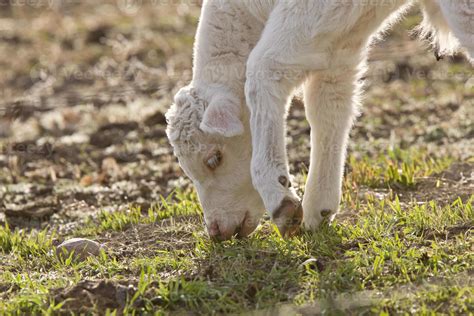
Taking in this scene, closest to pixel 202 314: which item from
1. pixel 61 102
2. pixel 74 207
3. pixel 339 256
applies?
pixel 339 256

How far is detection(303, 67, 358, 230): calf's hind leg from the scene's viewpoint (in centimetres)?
609

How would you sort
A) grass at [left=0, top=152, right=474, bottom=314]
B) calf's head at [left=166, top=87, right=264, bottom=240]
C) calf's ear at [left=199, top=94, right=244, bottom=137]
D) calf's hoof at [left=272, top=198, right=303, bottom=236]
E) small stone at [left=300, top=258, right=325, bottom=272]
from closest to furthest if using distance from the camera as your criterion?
grass at [left=0, top=152, right=474, bottom=314] < small stone at [left=300, top=258, right=325, bottom=272] < calf's hoof at [left=272, top=198, right=303, bottom=236] < calf's ear at [left=199, top=94, right=244, bottom=137] < calf's head at [left=166, top=87, right=264, bottom=240]

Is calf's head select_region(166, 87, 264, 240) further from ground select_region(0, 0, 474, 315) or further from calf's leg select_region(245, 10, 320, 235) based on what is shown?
calf's leg select_region(245, 10, 320, 235)

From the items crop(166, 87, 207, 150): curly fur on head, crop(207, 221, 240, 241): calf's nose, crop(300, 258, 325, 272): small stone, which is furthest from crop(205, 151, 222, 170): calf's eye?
crop(300, 258, 325, 272): small stone

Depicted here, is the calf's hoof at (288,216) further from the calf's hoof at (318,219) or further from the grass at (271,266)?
the calf's hoof at (318,219)

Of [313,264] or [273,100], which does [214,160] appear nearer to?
[273,100]

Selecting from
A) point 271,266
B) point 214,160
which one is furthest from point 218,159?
point 271,266

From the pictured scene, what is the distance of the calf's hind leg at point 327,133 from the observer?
609 cm

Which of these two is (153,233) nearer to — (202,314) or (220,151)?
(220,151)

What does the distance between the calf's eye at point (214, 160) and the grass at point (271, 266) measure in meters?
0.47

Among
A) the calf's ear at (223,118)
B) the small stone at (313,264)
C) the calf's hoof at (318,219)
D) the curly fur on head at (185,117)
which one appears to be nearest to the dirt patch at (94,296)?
the small stone at (313,264)

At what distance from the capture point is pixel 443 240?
17.3ft

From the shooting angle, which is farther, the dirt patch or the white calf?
the white calf

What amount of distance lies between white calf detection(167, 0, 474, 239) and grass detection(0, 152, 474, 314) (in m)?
0.29
